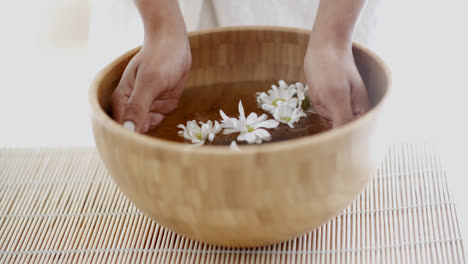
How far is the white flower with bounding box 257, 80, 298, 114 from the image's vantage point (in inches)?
32.3

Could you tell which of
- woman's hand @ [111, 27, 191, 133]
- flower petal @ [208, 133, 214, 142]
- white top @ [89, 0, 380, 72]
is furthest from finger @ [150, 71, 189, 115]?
white top @ [89, 0, 380, 72]

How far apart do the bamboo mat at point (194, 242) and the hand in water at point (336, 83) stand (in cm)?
16

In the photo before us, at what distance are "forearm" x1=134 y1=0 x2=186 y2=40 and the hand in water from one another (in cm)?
23

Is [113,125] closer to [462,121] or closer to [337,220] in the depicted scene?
[337,220]

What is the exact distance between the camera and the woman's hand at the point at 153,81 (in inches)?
29.0

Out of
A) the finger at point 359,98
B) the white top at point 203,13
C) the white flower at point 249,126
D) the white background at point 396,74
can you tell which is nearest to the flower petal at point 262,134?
the white flower at point 249,126

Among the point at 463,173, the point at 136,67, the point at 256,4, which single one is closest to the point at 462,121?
the point at 463,173

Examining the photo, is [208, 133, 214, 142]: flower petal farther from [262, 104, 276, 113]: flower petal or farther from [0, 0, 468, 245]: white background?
[0, 0, 468, 245]: white background

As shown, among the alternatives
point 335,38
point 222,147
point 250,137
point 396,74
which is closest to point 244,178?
point 222,147

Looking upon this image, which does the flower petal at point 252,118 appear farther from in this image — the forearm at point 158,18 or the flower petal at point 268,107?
the forearm at point 158,18

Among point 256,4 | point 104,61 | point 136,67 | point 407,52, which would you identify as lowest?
point 407,52

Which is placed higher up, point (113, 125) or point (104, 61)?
point (113, 125)

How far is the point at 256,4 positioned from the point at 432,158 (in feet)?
1.72

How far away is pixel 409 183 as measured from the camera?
32.5 inches
